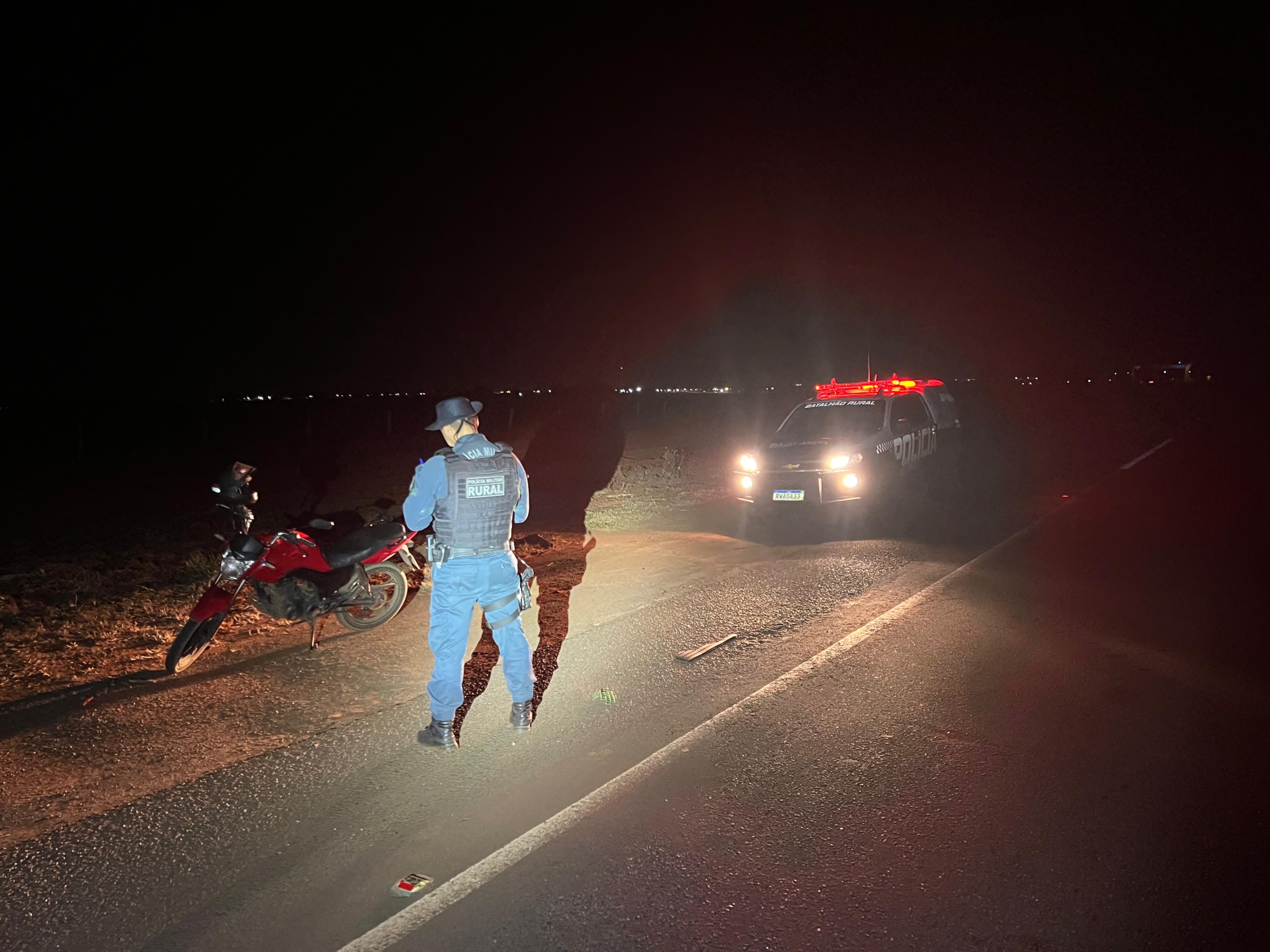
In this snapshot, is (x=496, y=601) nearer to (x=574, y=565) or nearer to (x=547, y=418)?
(x=574, y=565)

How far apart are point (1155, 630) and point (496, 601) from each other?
5.07 metres

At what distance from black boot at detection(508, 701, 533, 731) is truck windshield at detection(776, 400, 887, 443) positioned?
8.02m

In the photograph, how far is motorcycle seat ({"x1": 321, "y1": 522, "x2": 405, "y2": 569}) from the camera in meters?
6.23

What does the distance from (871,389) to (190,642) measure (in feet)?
32.6

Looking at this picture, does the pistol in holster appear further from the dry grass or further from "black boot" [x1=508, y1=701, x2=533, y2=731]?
the dry grass

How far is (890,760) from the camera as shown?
174 inches

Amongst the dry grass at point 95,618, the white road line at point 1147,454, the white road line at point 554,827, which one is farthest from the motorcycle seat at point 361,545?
the white road line at point 1147,454

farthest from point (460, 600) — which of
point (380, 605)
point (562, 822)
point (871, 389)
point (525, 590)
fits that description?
point (871, 389)

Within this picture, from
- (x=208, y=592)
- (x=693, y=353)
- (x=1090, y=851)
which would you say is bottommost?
(x=1090, y=851)

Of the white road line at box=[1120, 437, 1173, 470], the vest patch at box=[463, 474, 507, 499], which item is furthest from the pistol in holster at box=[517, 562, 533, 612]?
the white road line at box=[1120, 437, 1173, 470]

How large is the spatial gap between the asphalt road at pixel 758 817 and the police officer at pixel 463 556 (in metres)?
0.25

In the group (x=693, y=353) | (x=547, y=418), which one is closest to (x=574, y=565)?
A: (x=547, y=418)

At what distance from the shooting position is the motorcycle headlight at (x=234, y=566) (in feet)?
19.0

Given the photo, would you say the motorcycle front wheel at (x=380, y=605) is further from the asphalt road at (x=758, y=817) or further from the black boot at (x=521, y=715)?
the black boot at (x=521, y=715)
